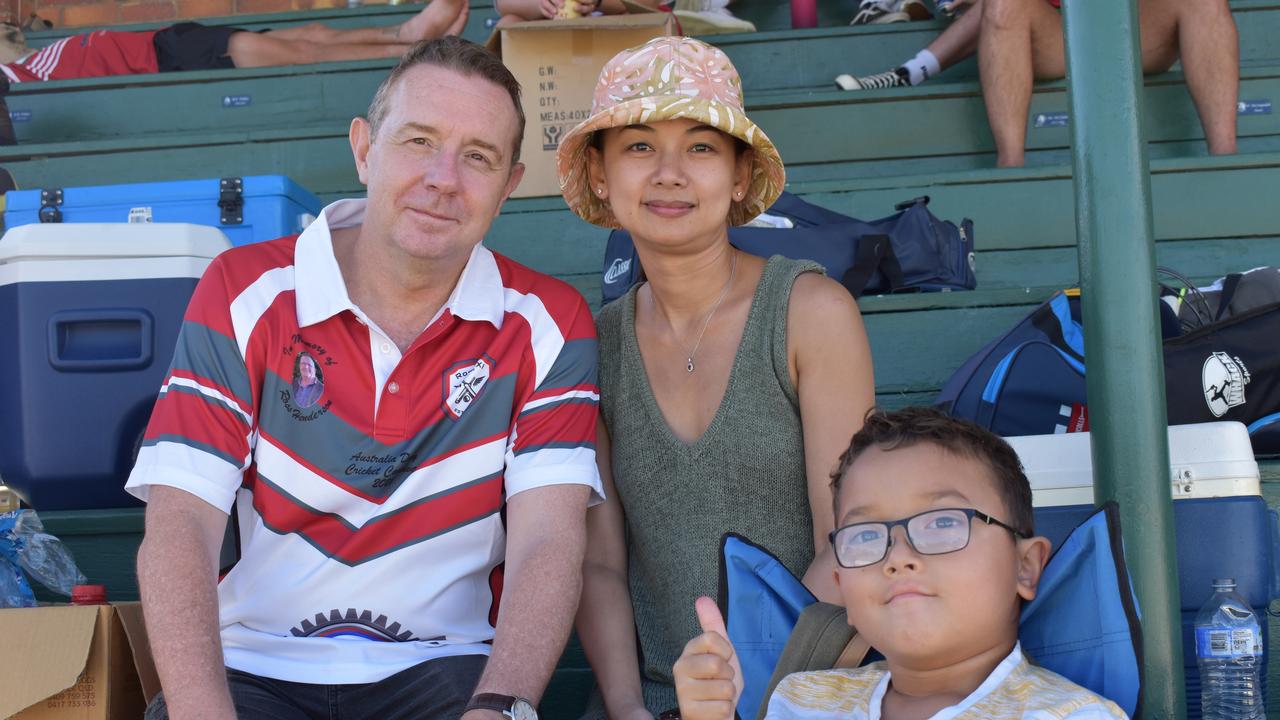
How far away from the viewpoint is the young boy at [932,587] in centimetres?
141

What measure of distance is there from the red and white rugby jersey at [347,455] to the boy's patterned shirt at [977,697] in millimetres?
498

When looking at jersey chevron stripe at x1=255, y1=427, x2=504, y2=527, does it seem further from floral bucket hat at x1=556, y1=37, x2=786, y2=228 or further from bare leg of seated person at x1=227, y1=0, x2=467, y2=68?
bare leg of seated person at x1=227, y1=0, x2=467, y2=68

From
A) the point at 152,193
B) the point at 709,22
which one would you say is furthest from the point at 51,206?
the point at 709,22

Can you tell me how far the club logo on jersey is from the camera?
1.88 metres

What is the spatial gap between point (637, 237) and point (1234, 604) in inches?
40.6

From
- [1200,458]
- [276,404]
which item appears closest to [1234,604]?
[1200,458]

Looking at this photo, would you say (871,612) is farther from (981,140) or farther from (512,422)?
(981,140)

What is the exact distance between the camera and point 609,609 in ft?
6.32

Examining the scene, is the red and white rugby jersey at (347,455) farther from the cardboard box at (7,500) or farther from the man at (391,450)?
the cardboard box at (7,500)

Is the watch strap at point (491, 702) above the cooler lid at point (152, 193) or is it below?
below

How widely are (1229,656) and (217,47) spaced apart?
396cm

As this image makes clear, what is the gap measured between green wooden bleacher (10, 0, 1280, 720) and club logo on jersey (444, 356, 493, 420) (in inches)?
25.0

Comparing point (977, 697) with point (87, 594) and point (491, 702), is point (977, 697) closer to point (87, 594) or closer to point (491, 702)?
point (491, 702)

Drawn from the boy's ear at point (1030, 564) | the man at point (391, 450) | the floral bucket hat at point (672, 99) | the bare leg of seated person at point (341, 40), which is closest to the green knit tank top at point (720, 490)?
the man at point (391, 450)
